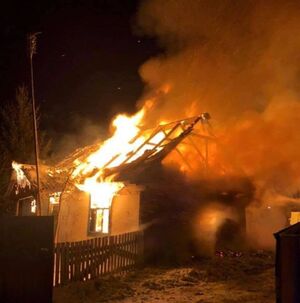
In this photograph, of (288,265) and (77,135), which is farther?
(77,135)

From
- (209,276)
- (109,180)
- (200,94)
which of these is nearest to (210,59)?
(200,94)

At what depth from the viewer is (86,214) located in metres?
15.6

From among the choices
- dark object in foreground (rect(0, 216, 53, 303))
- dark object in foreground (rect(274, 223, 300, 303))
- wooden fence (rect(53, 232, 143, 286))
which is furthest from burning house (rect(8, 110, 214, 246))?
dark object in foreground (rect(274, 223, 300, 303))

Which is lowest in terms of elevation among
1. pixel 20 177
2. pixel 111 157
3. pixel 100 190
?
pixel 100 190

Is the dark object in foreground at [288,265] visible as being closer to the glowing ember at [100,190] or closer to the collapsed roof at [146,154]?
the collapsed roof at [146,154]

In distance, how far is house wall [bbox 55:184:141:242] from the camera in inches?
563

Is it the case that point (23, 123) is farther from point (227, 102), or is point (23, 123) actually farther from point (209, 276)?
point (209, 276)

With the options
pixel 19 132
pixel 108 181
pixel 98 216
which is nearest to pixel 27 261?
pixel 108 181

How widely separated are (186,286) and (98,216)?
20.3ft

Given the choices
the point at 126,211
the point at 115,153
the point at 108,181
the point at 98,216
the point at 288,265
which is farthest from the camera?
the point at 115,153

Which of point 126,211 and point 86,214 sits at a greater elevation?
point 126,211

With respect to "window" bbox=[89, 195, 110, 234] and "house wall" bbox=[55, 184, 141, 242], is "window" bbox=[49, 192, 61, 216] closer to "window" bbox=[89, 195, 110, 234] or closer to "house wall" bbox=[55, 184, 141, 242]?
"house wall" bbox=[55, 184, 141, 242]

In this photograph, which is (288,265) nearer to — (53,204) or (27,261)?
(27,261)

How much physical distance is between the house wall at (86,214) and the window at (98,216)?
0.16m
